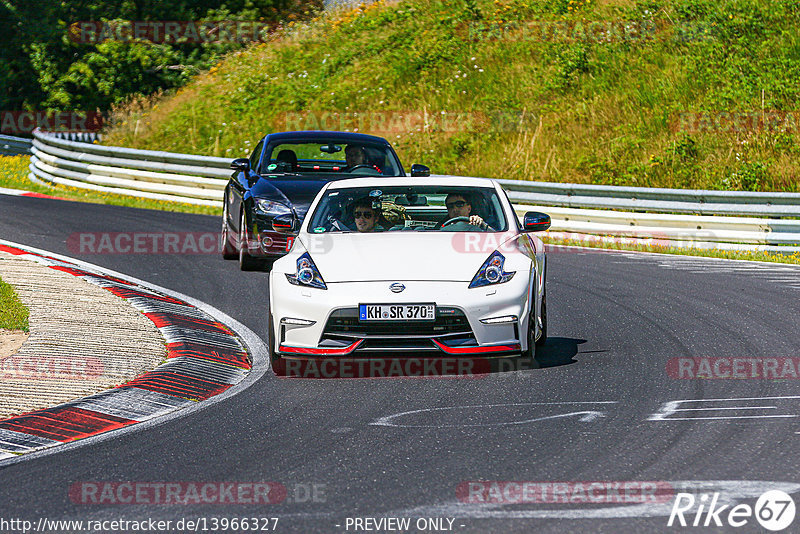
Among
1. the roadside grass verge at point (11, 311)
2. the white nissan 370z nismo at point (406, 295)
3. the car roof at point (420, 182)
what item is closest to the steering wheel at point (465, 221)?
the white nissan 370z nismo at point (406, 295)

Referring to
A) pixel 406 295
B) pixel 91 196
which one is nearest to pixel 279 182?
pixel 406 295

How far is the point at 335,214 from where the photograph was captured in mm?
9820

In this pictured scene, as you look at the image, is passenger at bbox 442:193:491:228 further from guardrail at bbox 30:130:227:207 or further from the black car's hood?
guardrail at bbox 30:130:227:207

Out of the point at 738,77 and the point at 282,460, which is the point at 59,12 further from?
the point at 282,460

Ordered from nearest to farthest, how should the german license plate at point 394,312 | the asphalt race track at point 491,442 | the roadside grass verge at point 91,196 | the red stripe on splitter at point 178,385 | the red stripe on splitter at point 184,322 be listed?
the asphalt race track at point 491,442, the red stripe on splitter at point 178,385, the german license plate at point 394,312, the red stripe on splitter at point 184,322, the roadside grass verge at point 91,196

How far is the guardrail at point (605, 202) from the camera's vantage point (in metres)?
17.6

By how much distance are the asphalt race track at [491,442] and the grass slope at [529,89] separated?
13838mm

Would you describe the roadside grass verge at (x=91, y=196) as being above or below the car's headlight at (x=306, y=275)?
above

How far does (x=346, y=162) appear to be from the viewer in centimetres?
1470

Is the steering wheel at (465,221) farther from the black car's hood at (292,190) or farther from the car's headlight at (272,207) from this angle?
the car's headlight at (272,207)

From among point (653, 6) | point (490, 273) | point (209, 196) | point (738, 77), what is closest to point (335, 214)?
point (490, 273)

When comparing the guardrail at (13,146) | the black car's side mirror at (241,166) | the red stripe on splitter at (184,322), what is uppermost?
the guardrail at (13,146)

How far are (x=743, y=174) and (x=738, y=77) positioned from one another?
486cm

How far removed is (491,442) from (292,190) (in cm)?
732
